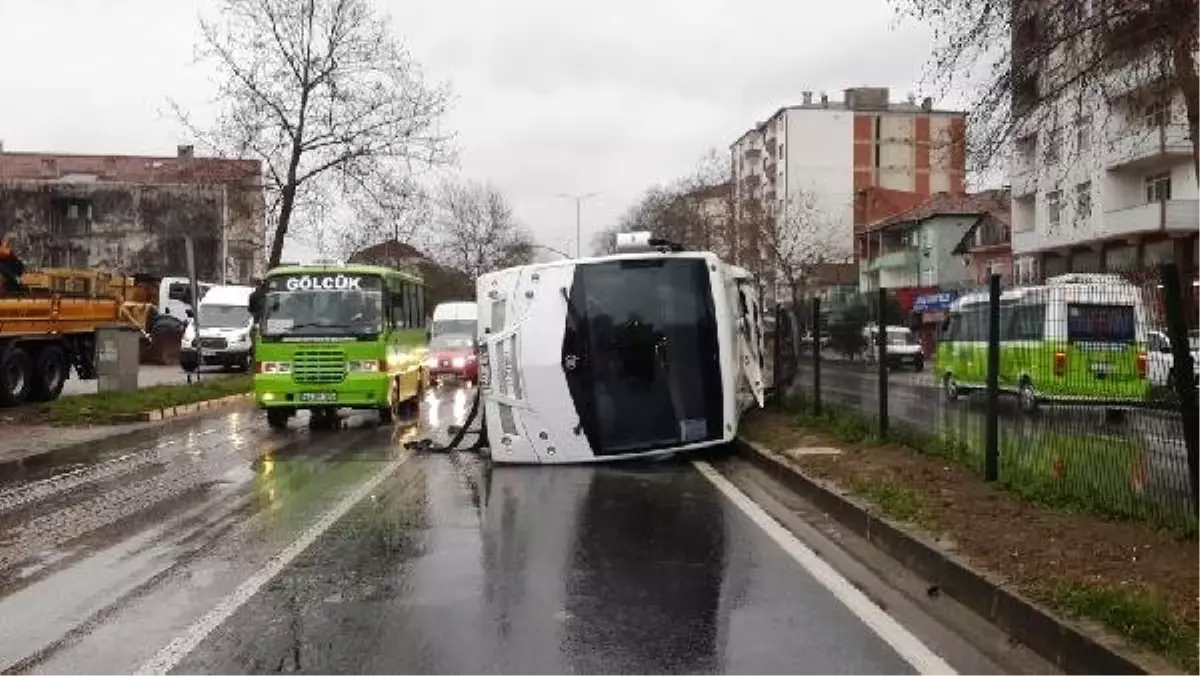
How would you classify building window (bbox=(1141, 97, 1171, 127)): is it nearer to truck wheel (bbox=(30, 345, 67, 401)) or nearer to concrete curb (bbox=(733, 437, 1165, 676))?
concrete curb (bbox=(733, 437, 1165, 676))

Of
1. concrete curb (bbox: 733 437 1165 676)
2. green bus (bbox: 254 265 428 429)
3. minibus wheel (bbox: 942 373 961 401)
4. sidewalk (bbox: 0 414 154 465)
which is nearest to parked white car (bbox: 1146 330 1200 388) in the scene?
concrete curb (bbox: 733 437 1165 676)

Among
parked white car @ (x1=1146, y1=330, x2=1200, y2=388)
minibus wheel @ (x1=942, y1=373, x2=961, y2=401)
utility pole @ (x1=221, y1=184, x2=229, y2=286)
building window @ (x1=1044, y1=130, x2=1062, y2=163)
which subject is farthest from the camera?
utility pole @ (x1=221, y1=184, x2=229, y2=286)

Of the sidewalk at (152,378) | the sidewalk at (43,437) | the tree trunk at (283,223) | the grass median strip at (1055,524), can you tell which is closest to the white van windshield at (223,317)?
the sidewalk at (152,378)

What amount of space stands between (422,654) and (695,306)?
7.97 meters

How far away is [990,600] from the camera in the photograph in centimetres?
634

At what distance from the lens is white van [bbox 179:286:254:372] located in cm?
3669

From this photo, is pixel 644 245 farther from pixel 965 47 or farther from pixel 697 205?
pixel 697 205

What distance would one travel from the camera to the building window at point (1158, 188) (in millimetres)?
43062

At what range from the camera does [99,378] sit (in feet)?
73.3

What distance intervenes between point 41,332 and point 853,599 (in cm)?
1851

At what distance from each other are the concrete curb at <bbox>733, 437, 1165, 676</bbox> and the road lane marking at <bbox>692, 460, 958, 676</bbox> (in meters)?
0.52

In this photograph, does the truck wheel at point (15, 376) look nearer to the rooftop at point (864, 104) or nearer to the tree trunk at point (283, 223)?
the tree trunk at point (283, 223)

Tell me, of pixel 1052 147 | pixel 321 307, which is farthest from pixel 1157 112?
pixel 321 307

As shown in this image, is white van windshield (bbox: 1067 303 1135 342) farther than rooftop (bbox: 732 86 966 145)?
No
